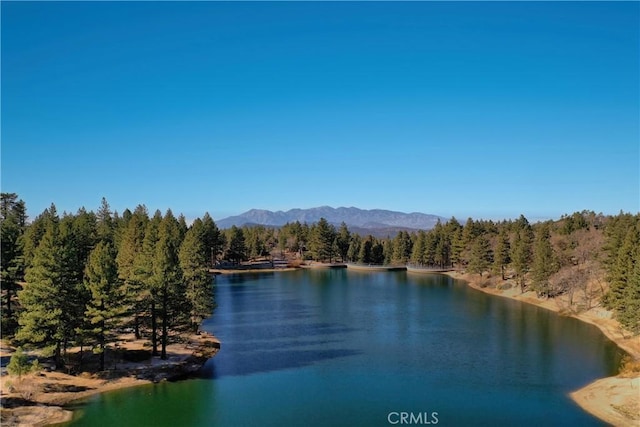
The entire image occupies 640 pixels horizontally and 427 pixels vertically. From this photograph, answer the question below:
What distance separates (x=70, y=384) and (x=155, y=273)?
32.9 feet

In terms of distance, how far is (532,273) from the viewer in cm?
7819

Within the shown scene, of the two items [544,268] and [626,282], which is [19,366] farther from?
[544,268]

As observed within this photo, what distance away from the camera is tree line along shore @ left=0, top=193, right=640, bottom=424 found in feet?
118

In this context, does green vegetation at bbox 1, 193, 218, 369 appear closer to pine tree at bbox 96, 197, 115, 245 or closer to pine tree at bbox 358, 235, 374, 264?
pine tree at bbox 96, 197, 115, 245

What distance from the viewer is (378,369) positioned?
135 feet

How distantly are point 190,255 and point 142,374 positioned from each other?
49.9 ft

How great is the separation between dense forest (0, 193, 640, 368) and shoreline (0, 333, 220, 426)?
160 cm

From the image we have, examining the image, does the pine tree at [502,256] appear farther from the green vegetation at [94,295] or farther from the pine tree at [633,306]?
the green vegetation at [94,295]

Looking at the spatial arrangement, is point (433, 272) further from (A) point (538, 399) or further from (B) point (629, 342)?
(A) point (538, 399)

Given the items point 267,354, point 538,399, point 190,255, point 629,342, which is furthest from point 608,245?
point 190,255

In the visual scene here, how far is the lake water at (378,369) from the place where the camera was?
31.7m

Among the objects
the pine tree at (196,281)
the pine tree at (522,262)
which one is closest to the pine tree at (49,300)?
the pine tree at (196,281)

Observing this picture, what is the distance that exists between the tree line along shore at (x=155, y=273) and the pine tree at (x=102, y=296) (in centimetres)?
7

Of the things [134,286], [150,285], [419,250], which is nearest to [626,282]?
[150,285]
